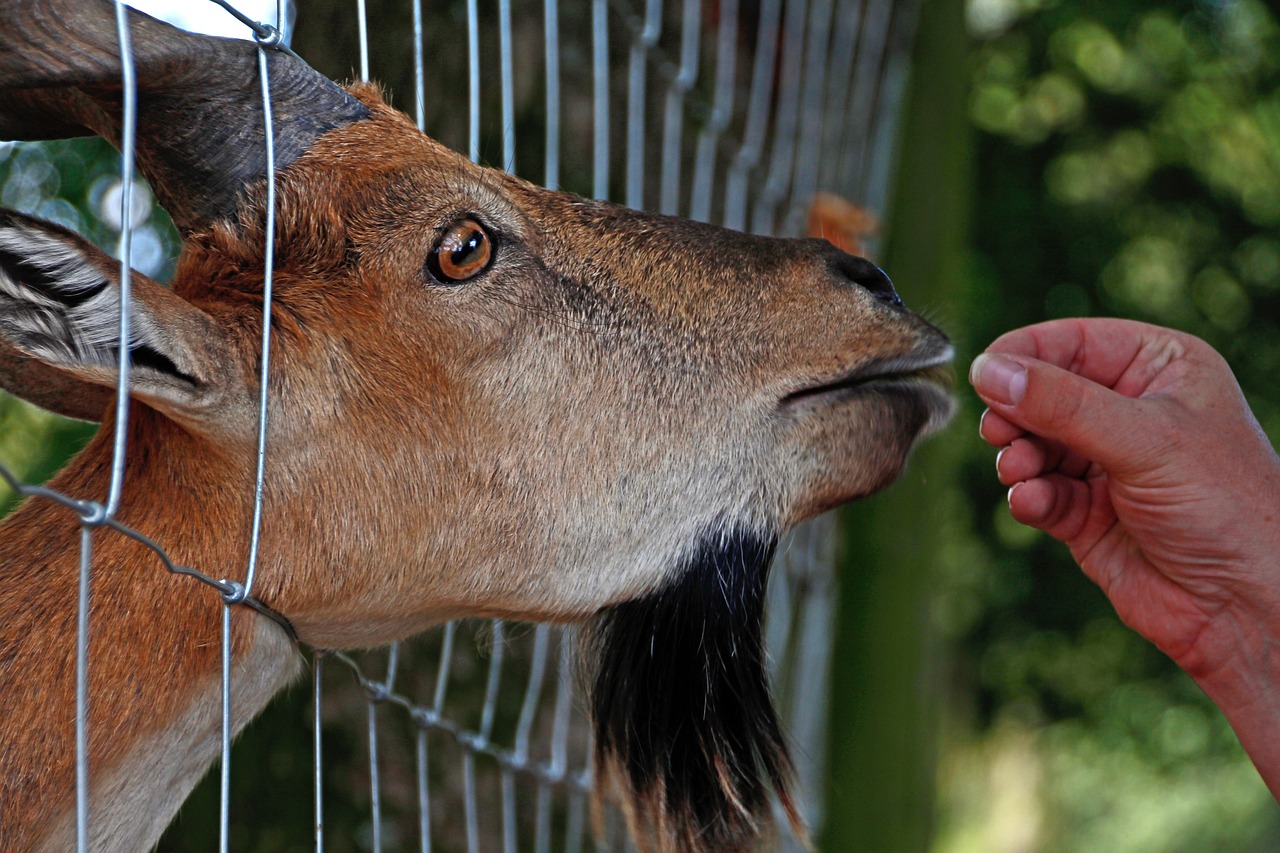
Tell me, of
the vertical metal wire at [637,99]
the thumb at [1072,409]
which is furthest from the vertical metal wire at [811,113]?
the thumb at [1072,409]

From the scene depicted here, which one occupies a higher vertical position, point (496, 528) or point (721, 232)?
point (721, 232)

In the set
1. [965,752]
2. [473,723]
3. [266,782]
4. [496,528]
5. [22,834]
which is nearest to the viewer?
[22,834]

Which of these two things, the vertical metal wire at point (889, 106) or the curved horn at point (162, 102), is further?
the vertical metal wire at point (889, 106)

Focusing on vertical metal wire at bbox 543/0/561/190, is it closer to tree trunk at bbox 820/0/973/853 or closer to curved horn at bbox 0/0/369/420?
curved horn at bbox 0/0/369/420

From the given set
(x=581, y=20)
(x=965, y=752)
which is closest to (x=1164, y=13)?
(x=581, y=20)

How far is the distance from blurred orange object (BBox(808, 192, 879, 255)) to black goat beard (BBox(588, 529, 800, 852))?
1816 mm

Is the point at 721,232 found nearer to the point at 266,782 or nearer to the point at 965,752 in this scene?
the point at 266,782

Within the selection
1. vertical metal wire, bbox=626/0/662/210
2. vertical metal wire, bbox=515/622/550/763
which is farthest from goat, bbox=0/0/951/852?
vertical metal wire, bbox=626/0/662/210

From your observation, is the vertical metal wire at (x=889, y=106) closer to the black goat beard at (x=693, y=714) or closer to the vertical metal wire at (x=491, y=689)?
the vertical metal wire at (x=491, y=689)

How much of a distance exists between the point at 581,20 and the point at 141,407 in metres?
1.76

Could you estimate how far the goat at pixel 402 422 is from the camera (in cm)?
148

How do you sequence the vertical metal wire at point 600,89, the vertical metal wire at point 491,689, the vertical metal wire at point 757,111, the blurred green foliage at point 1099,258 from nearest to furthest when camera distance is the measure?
the vertical metal wire at point 491,689 → the vertical metal wire at point 600,89 → the vertical metal wire at point 757,111 → the blurred green foliage at point 1099,258

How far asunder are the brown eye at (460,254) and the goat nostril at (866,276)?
1.78 ft

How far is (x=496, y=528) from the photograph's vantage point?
1.70 m
